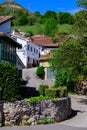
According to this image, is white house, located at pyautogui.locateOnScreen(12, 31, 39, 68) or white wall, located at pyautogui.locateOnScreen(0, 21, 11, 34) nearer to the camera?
white wall, located at pyautogui.locateOnScreen(0, 21, 11, 34)

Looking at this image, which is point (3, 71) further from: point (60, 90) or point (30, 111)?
point (60, 90)

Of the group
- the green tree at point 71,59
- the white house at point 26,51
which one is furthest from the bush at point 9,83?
the white house at point 26,51

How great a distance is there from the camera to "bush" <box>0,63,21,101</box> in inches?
869

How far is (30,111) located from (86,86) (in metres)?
27.4

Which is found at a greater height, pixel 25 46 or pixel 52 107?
pixel 25 46

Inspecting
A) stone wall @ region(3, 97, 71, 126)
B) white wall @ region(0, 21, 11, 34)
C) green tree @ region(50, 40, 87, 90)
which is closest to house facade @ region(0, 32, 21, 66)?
green tree @ region(50, 40, 87, 90)

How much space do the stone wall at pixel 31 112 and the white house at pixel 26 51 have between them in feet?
157

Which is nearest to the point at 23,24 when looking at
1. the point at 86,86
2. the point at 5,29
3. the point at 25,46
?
the point at 25,46

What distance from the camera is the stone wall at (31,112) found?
2089cm

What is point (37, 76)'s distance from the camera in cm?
5769

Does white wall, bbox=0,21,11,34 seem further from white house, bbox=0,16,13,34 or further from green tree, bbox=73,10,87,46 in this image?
green tree, bbox=73,10,87,46

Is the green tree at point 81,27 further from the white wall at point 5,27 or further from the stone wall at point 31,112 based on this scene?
the white wall at point 5,27

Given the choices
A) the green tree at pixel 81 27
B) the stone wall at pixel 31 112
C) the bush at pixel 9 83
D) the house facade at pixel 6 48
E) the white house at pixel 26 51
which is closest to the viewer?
the stone wall at pixel 31 112

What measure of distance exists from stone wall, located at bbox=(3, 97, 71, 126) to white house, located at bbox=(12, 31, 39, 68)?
47.7m
